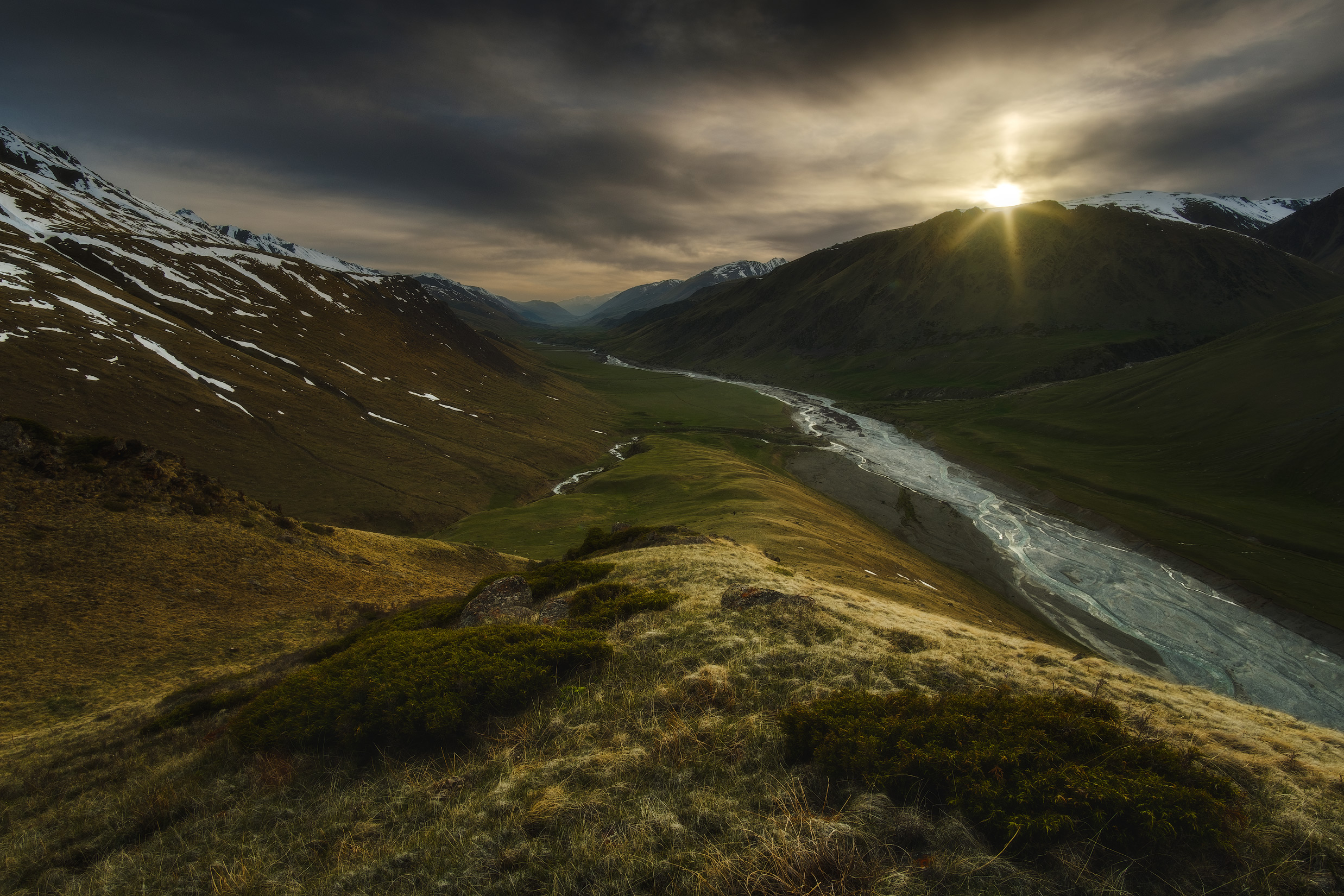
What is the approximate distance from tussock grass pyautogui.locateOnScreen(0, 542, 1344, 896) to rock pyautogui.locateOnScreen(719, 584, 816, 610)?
1.80m

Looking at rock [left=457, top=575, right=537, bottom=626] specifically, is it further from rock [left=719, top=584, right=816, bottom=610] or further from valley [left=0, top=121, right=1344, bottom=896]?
rock [left=719, top=584, right=816, bottom=610]

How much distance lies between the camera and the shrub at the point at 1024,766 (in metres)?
6.47

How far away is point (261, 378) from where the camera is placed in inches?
3280

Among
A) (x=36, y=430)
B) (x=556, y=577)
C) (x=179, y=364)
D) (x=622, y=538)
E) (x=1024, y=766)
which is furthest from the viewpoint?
(x=179, y=364)

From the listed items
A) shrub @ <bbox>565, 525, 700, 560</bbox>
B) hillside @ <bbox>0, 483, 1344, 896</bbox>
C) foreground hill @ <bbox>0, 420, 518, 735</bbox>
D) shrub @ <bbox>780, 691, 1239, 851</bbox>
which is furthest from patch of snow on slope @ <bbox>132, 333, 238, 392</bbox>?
shrub @ <bbox>780, 691, 1239, 851</bbox>

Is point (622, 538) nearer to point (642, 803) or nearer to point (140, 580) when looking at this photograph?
point (140, 580)

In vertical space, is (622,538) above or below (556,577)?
below

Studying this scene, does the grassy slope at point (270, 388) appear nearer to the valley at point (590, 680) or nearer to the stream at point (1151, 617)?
the valley at point (590, 680)

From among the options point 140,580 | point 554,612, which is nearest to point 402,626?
point 554,612

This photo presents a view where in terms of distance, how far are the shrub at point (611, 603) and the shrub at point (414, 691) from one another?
2.08 m

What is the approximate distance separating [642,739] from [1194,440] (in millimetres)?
131564

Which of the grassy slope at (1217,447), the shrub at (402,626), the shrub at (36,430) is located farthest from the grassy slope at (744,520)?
the grassy slope at (1217,447)

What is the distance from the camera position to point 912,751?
779 cm

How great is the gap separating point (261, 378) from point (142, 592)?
252ft
